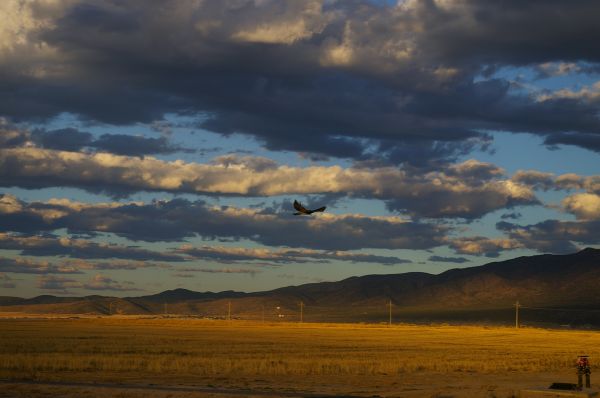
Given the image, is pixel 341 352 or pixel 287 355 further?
pixel 341 352

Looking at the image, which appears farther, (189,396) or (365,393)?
(365,393)

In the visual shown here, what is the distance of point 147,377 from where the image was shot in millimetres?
39406

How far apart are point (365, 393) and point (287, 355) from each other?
25284 millimetres

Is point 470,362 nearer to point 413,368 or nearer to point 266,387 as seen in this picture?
point 413,368

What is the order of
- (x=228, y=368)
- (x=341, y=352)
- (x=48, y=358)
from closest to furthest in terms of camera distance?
(x=228, y=368), (x=48, y=358), (x=341, y=352)

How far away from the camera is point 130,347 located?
6569cm

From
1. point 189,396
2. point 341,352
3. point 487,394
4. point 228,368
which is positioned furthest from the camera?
point 341,352

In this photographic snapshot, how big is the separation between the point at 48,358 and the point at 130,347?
16538mm

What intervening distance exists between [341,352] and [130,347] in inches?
606

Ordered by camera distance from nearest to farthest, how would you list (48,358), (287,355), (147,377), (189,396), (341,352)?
1. (189,396)
2. (147,377)
3. (48,358)
4. (287,355)
5. (341,352)

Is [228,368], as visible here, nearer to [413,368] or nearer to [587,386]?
[413,368]

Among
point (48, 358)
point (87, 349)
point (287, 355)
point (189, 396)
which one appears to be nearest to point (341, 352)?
point (287, 355)

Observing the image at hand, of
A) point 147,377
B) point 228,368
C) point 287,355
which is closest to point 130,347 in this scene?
point 287,355

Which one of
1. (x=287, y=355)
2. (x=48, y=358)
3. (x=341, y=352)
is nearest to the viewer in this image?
(x=48, y=358)
